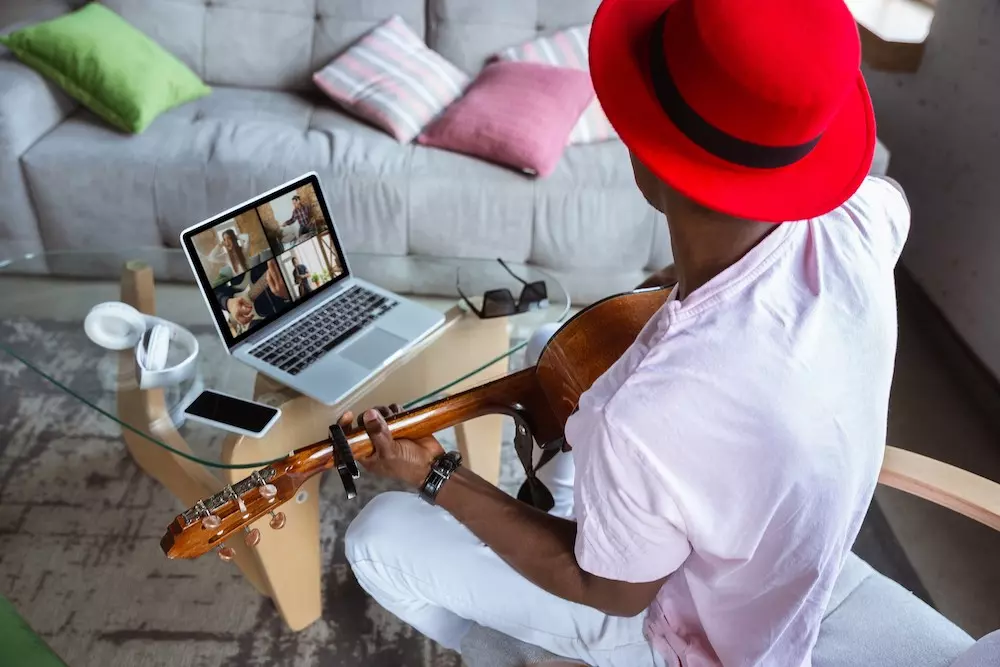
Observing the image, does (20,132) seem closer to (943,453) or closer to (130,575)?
(130,575)

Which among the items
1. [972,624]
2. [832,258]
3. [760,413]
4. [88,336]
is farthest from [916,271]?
[88,336]

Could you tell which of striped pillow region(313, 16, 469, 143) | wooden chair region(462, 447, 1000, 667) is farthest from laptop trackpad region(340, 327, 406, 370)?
striped pillow region(313, 16, 469, 143)

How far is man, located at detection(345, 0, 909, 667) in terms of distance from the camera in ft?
2.13

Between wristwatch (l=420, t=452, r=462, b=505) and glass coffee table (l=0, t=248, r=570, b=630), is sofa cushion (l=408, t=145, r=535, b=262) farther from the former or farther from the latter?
wristwatch (l=420, t=452, r=462, b=505)

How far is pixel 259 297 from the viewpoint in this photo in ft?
4.33

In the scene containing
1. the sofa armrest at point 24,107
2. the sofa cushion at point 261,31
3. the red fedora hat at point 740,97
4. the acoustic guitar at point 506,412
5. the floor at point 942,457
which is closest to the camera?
the red fedora hat at point 740,97

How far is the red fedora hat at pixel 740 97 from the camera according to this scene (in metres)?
0.63

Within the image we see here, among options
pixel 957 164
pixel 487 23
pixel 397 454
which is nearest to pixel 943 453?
pixel 957 164

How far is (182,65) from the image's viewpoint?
7.66 ft

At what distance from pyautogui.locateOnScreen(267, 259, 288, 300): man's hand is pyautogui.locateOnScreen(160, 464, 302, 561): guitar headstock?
0.46m

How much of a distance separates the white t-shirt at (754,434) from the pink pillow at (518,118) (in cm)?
134

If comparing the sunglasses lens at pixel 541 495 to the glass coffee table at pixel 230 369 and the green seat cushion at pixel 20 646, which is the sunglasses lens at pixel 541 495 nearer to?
the glass coffee table at pixel 230 369

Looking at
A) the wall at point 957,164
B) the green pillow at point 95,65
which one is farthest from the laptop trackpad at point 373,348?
the wall at point 957,164

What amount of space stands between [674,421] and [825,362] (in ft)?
0.54
